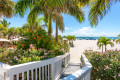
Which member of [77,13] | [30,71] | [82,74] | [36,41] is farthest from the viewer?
[77,13]

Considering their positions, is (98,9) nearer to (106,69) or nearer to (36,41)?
(106,69)

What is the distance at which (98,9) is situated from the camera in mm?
5262

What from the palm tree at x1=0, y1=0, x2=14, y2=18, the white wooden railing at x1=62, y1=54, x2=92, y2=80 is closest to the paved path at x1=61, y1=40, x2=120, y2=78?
the white wooden railing at x1=62, y1=54, x2=92, y2=80

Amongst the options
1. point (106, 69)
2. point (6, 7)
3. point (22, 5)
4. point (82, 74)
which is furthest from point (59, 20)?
point (82, 74)

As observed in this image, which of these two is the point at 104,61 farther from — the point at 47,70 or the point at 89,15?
the point at 89,15

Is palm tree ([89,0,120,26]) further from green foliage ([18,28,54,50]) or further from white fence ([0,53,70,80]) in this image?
white fence ([0,53,70,80])

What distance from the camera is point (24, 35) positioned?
17.3 ft

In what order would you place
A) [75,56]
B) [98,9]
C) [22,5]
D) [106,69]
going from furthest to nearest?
[75,56], [22,5], [98,9], [106,69]

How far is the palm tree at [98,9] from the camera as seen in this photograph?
4904mm

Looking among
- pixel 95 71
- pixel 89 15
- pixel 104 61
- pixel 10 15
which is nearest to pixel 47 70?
pixel 95 71

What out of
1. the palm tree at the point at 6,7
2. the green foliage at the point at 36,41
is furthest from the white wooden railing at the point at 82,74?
the palm tree at the point at 6,7

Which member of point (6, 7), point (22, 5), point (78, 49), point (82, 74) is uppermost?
point (6, 7)

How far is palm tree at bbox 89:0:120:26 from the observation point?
4.90m

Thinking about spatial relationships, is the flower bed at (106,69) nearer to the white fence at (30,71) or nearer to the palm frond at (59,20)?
the white fence at (30,71)
